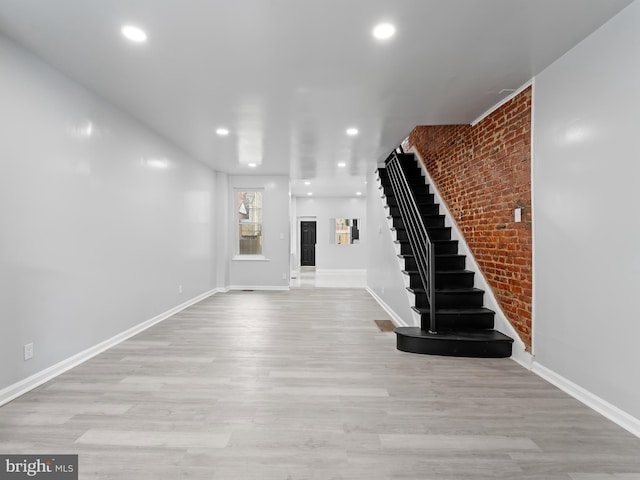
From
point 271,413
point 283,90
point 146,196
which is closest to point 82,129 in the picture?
point 146,196

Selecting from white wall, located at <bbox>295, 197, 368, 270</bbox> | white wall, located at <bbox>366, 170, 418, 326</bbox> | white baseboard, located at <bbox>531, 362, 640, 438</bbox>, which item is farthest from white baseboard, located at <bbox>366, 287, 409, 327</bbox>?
white wall, located at <bbox>295, 197, 368, 270</bbox>

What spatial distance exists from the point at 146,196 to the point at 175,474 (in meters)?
3.50

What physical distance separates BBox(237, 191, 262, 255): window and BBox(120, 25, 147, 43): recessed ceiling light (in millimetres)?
5335

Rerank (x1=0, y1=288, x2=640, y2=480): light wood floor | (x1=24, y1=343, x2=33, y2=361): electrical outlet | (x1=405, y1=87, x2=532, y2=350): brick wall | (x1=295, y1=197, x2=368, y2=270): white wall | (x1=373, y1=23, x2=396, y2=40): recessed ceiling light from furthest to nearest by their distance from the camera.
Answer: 1. (x1=295, y1=197, x2=368, y2=270): white wall
2. (x1=405, y1=87, x2=532, y2=350): brick wall
3. (x1=24, y1=343, x2=33, y2=361): electrical outlet
4. (x1=373, y1=23, x2=396, y2=40): recessed ceiling light
5. (x1=0, y1=288, x2=640, y2=480): light wood floor

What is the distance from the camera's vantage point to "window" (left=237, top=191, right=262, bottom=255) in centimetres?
768

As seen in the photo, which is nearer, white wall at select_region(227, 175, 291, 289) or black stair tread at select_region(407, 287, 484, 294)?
black stair tread at select_region(407, 287, 484, 294)

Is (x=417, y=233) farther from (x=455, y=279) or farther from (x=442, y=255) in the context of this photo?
(x=455, y=279)

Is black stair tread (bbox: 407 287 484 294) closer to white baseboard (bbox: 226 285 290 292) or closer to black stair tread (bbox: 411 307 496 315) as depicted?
black stair tread (bbox: 411 307 496 315)

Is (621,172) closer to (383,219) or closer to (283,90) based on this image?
(283,90)

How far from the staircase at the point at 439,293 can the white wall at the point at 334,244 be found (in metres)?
6.28

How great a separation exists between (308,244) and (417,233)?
8832 millimetres

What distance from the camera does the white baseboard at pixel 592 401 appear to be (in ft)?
6.66

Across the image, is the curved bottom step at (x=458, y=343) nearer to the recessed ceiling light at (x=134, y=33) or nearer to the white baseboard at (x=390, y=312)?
the white baseboard at (x=390, y=312)

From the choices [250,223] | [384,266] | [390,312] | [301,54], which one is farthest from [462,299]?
[250,223]
